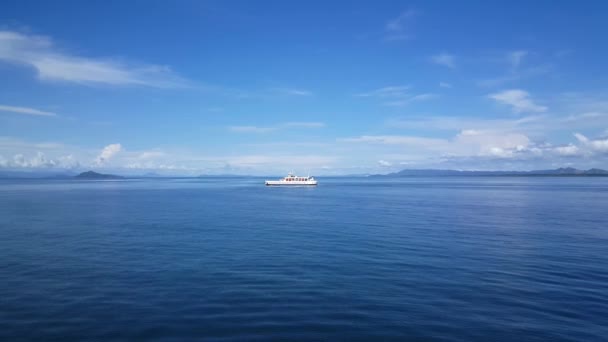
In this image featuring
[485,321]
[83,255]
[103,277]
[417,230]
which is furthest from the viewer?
[417,230]

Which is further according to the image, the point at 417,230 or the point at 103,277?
the point at 417,230

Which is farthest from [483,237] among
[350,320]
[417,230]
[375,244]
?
[350,320]

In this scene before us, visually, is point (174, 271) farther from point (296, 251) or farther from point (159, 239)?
point (159, 239)

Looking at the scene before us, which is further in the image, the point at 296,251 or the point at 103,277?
the point at 296,251

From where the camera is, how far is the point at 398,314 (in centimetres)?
1697

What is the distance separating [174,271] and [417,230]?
27606 millimetres

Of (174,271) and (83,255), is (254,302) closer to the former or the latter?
(174,271)

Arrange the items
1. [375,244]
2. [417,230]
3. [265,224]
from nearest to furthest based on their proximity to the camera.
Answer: [375,244], [417,230], [265,224]

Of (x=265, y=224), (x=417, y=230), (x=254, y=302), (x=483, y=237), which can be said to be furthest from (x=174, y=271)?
(x=483, y=237)

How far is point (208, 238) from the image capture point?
121 feet

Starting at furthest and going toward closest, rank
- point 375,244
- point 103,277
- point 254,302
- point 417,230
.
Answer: point 417,230, point 375,244, point 103,277, point 254,302

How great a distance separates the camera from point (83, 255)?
29.0 meters

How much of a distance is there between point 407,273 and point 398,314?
280 inches

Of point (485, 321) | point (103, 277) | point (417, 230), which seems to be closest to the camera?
point (485, 321)
